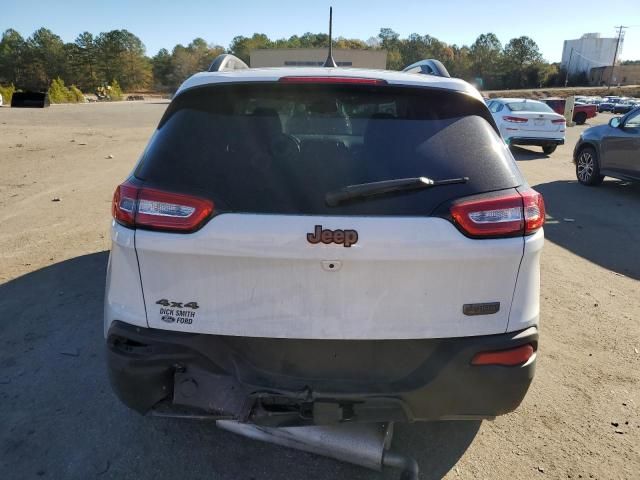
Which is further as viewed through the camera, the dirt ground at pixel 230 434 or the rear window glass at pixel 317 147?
the dirt ground at pixel 230 434

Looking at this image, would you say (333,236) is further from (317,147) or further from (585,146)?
(585,146)

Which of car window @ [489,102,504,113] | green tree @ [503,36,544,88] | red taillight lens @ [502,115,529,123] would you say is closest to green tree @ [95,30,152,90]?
green tree @ [503,36,544,88]

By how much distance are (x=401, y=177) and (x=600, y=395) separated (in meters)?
2.24

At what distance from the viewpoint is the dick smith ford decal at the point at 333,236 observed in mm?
1929

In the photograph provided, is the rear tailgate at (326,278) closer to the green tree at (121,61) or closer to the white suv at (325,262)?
the white suv at (325,262)

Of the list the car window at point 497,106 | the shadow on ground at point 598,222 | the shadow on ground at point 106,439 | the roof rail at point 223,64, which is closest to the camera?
the shadow on ground at point 106,439

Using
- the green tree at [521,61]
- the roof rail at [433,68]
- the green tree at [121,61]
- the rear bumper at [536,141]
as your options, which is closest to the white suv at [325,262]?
the roof rail at [433,68]

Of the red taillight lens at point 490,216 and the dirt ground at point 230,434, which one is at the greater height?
the red taillight lens at point 490,216

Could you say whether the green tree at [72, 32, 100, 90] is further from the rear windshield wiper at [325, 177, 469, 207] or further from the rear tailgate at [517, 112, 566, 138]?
the rear windshield wiper at [325, 177, 469, 207]

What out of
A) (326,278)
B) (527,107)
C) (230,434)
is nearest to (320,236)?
(326,278)

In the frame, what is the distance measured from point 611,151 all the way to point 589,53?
15065cm

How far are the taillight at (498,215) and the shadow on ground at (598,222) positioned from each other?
4.05m

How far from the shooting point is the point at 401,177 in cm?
202

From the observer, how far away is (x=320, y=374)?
6.88 feet
